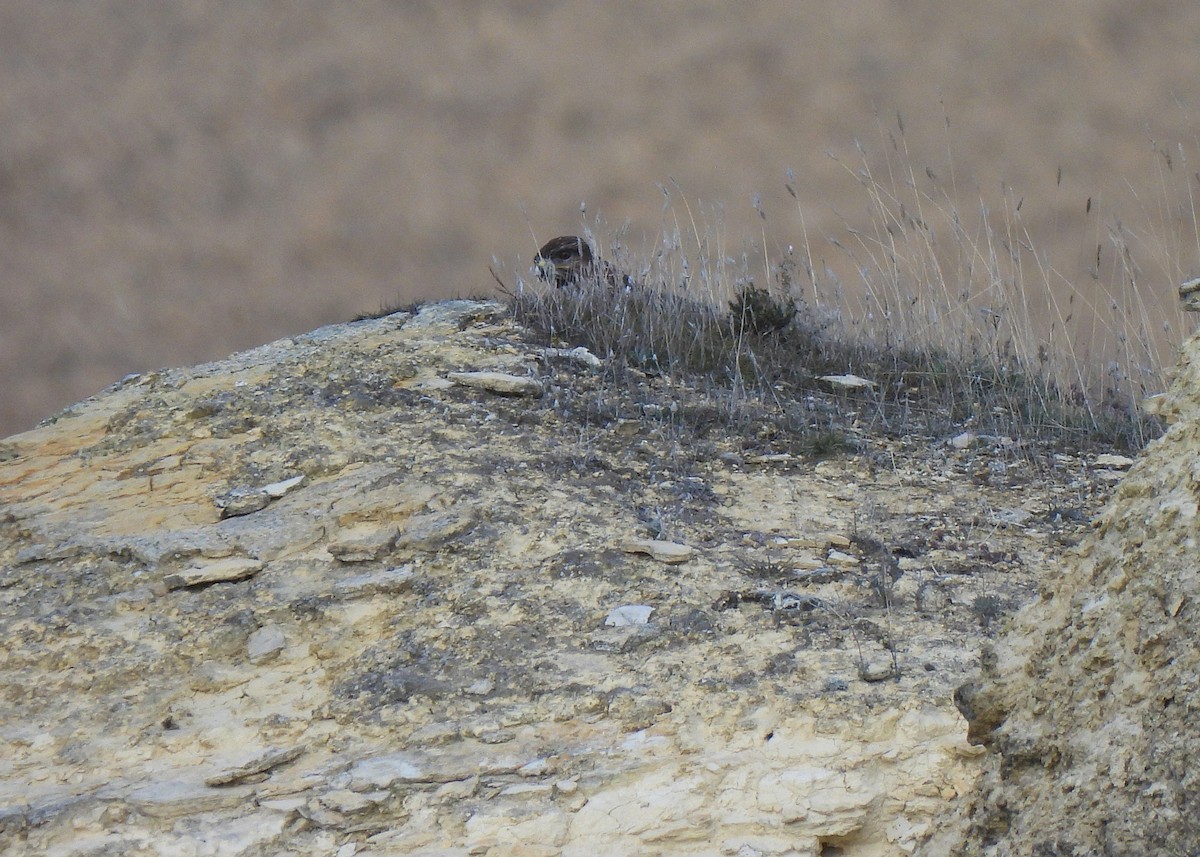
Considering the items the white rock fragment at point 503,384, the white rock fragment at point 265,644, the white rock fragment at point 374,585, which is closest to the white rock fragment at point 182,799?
the white rock fragment at point 265,644

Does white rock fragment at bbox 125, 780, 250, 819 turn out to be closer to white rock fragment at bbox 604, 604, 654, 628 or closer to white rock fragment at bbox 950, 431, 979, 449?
white rock fragment at bbox 604, 604, 654, 628

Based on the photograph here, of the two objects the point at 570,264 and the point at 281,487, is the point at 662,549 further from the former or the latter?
the point at 570,264

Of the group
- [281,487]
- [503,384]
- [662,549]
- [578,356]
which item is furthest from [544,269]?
[662,549]

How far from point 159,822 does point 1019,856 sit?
1.47m

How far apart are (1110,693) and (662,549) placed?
1.46 metres

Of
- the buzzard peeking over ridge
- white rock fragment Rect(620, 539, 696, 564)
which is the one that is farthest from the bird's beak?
white rock fragment Rect(620, 539, 696, 564)

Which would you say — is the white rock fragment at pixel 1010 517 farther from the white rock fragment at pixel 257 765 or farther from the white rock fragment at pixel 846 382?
the white rock fragment at pixel 257 765

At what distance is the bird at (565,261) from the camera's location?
484cm

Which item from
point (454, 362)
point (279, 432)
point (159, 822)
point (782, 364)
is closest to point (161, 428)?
point (279, 432)

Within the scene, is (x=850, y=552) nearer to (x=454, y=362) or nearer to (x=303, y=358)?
(x=454, y=362)

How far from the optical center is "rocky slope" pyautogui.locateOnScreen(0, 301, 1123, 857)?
2.02 meters

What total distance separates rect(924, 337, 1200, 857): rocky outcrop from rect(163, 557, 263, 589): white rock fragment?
184cm

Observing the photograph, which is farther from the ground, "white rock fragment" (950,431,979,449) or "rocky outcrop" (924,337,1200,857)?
"white rock fragment" (950,431,979,449)

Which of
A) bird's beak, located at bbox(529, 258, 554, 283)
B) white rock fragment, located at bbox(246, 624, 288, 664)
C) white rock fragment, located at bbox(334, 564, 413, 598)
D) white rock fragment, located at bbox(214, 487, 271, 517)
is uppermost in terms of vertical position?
bird's beak, located at bbox(529, 258, 554, 283)
